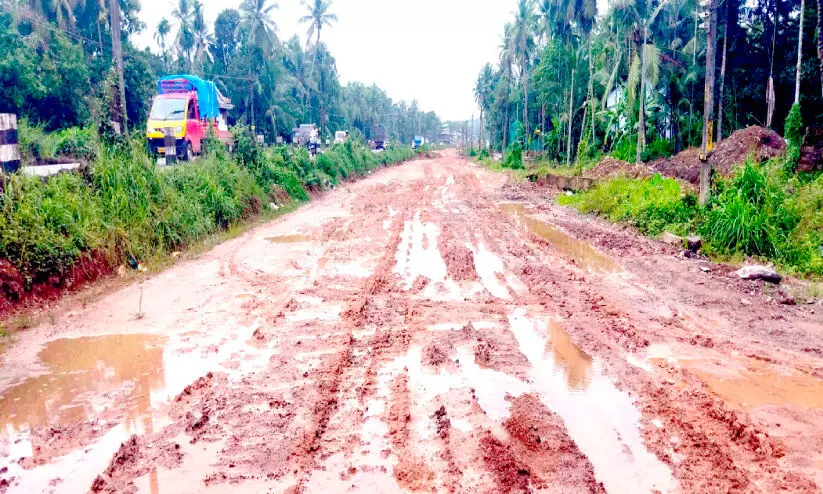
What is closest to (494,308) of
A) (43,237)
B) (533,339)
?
(533,339)

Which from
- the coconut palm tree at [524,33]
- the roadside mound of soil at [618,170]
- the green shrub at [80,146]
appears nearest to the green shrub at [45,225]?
the green shrub at [80,146]

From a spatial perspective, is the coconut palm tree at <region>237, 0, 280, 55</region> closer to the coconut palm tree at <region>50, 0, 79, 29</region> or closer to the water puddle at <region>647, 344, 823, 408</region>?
the coconut palm tree at <region>50, 0, 79, 29</region>

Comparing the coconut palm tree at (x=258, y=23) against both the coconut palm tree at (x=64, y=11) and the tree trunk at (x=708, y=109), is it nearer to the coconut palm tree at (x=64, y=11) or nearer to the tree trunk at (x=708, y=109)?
the coconut palm tree at (x=64, y=11)

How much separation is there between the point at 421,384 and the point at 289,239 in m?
7.93

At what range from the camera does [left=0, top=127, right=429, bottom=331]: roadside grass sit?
25.9 feet

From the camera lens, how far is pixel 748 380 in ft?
16.9

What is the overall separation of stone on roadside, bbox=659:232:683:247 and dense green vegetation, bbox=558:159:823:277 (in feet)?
→ 0.95

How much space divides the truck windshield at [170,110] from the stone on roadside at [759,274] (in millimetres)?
20067

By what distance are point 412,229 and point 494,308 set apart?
6.26 metres

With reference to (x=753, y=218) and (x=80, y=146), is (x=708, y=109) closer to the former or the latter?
(x=753, y=218)

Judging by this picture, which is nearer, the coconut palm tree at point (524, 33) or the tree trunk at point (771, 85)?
the tree trunk at point (771, 85)

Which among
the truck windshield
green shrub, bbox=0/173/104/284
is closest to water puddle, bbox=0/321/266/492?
green shrub, bbox=0/173/104/284

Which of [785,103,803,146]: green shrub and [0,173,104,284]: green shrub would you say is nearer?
[0,173,104,284]: green shrub

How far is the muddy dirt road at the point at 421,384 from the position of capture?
12.1 ft
